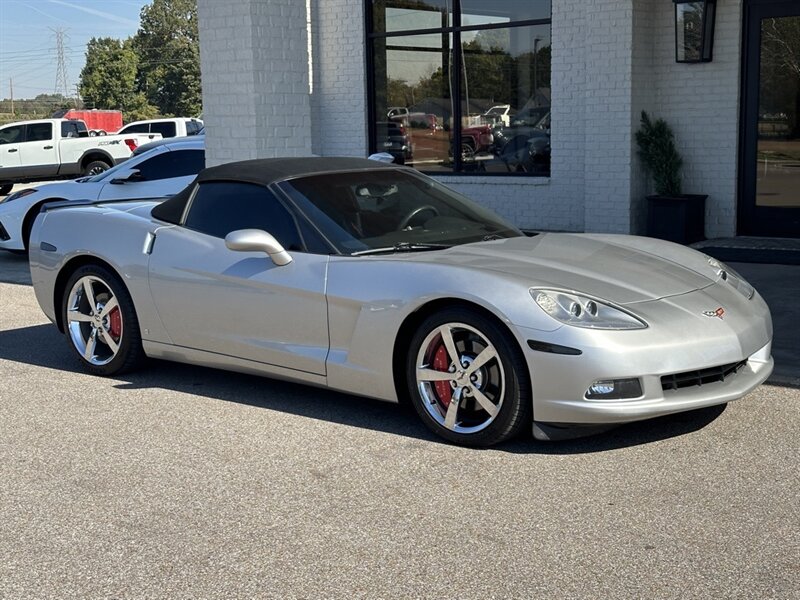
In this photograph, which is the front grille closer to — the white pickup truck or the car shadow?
the car shadow

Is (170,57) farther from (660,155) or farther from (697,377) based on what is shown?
(697,377)

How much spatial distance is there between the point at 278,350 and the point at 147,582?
216cm

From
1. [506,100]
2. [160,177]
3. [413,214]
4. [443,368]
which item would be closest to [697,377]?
[443,368]

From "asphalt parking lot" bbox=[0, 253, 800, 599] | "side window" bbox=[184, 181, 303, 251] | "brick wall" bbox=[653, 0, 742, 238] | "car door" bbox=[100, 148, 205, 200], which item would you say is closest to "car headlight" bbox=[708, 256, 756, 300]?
"asphalt parking lot" bbox=[0, 253, 800, 599]

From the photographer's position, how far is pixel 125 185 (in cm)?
1225

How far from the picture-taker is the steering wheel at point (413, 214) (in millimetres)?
5932

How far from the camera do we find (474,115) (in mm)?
14086

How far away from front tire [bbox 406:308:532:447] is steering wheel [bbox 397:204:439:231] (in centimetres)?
96

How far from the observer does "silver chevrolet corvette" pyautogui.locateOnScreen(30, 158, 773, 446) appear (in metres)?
4.77

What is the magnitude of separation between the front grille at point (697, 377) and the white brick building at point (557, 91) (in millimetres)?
6849

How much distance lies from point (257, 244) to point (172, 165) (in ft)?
23.7

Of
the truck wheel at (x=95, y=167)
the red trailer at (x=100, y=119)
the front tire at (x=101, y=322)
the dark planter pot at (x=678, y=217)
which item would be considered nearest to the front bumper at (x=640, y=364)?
the front tire at (x=101, y=322)

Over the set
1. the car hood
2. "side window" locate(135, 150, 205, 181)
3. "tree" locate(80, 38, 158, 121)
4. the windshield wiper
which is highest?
"tree" locate(80, 38, 158, 121)

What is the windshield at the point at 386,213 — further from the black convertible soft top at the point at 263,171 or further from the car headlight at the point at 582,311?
the car headlight at the point at 582,311
